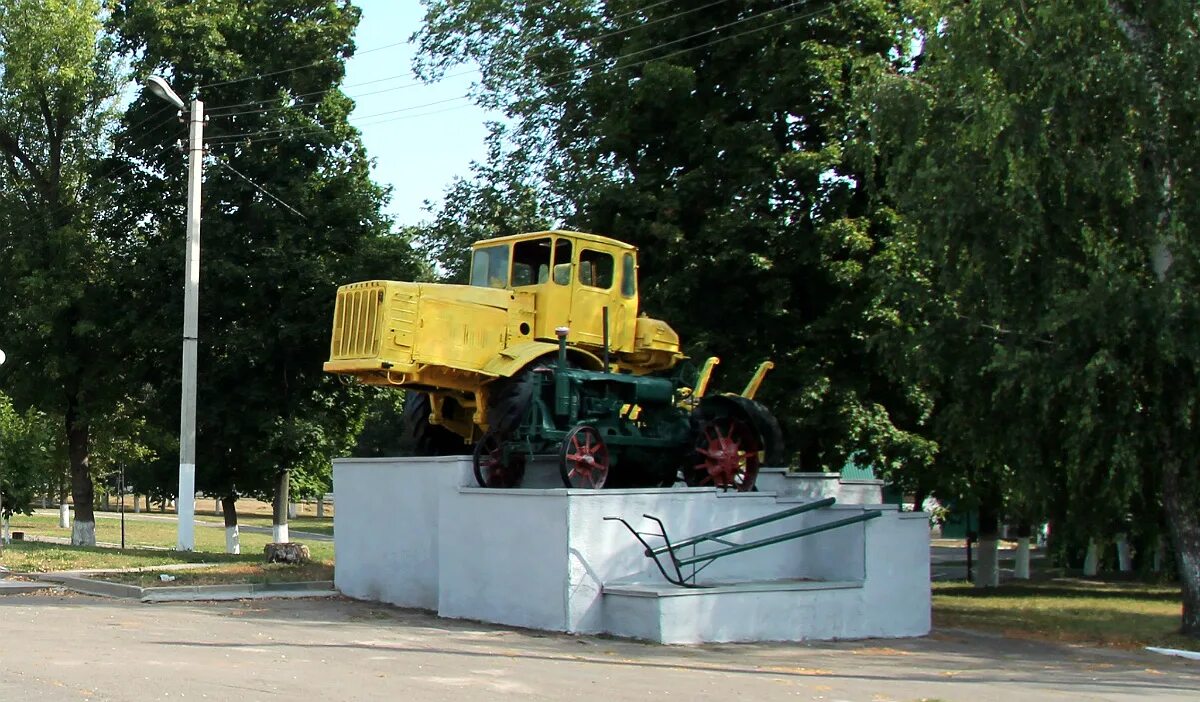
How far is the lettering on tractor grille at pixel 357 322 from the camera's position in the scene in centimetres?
1670

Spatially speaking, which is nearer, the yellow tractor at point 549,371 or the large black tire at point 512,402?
the yellow tractor at point 549,371

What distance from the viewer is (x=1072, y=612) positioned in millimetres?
22328

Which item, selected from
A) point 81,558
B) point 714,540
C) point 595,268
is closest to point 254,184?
point 81,558

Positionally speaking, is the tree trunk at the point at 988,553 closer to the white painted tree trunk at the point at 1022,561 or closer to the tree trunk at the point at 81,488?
the white painted tree trunk at the point at 1022,561

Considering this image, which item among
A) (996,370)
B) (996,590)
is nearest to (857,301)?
(996,370)

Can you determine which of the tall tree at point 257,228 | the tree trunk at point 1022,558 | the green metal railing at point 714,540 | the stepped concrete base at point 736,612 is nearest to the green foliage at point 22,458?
the tall tree at point 257,228

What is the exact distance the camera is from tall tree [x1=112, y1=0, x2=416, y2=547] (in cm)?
3259

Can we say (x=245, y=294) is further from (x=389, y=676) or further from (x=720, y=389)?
(x=389, y=676)

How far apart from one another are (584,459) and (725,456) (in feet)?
8.33

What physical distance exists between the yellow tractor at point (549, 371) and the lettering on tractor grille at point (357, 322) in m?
0.02

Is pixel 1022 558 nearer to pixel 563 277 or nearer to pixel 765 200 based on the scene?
pixel 765 200

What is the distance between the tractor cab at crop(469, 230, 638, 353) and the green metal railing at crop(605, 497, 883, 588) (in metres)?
3.44

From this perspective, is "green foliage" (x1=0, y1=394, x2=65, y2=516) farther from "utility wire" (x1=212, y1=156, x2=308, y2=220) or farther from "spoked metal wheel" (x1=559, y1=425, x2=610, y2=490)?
"spoked metal wheel" (x1=559, y1=425, x2=610, y2=490)

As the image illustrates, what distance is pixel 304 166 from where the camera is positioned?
1335 inches
